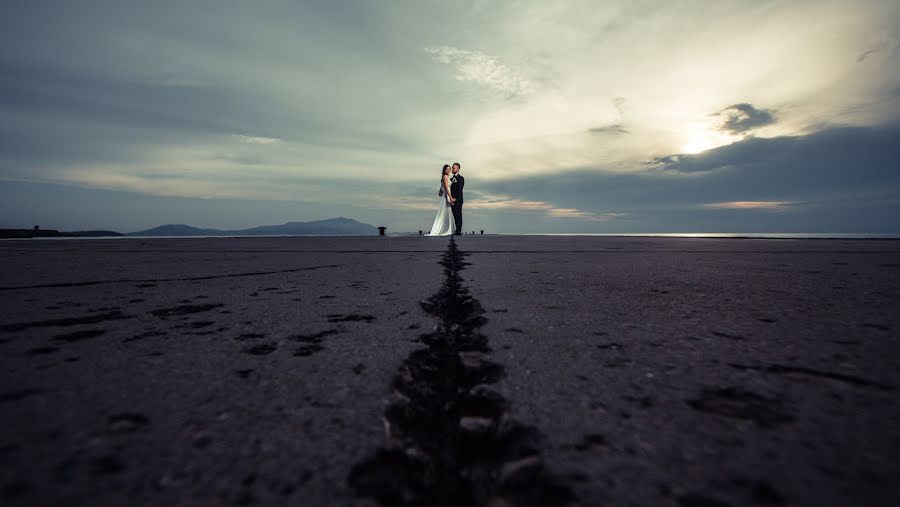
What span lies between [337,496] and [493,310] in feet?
3.29

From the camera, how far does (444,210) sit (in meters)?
12.5

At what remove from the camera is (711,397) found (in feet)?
2.21

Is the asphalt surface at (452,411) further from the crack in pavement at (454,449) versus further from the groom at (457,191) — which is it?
the groom at (457,191)

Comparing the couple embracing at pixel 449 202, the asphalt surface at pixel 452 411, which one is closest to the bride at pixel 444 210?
the couple embracing at pixel 449 202

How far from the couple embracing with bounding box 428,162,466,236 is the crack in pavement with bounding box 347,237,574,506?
11.6 m

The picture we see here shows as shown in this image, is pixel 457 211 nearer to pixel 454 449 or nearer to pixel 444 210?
pixel 444 210

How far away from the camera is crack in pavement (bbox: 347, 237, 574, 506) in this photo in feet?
1.44

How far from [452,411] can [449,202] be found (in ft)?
38.9

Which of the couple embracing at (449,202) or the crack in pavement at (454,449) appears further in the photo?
the couple embracing at (449,202)

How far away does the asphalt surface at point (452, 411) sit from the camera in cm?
45

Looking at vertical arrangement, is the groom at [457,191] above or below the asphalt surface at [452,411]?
above

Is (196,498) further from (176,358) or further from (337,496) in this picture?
(176,358)

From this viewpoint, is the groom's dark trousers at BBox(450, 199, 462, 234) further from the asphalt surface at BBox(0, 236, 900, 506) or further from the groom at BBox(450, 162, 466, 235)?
the asphalt surface at BBox(0, 236, 900, 506)

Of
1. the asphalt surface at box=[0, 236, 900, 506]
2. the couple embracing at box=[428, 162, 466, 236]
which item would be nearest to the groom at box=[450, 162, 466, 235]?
the couple embracing at box=[428, 162, 466, 236]
